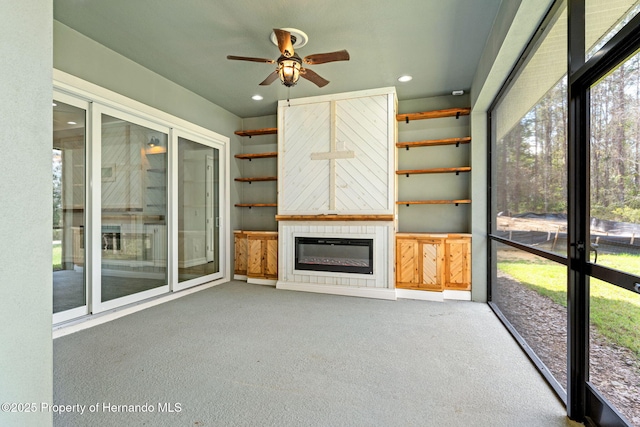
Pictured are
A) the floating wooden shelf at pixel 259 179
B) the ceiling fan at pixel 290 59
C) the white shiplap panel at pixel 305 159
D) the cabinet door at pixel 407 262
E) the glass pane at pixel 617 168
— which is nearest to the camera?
the glass pane at pixel 617 168

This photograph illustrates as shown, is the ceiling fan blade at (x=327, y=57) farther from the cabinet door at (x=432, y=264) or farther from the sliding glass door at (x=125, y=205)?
the cabinet door at (x=432, y=264)

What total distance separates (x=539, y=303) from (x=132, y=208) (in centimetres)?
428

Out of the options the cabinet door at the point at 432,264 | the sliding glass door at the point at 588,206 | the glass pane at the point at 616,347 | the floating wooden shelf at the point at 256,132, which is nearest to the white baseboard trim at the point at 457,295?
the cabinet door at the point at 432,264

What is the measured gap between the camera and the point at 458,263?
4.29 meters

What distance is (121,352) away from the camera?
2535 mm

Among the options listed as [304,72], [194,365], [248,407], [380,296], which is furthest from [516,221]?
[194,365]

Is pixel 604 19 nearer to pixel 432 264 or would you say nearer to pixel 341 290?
pixel 432 264

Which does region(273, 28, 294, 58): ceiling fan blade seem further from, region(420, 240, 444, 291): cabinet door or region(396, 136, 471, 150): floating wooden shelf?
region(420, 240, 444, 291): cabinet door

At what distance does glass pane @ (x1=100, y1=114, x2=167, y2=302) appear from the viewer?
3455 millimetres

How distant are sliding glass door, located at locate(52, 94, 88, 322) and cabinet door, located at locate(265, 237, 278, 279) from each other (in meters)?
2.45

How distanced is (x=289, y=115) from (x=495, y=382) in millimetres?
4219

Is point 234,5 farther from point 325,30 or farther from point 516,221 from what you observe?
point 516,221

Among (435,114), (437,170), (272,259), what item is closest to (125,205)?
(272,259)

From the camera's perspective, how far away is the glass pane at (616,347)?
1413mm
